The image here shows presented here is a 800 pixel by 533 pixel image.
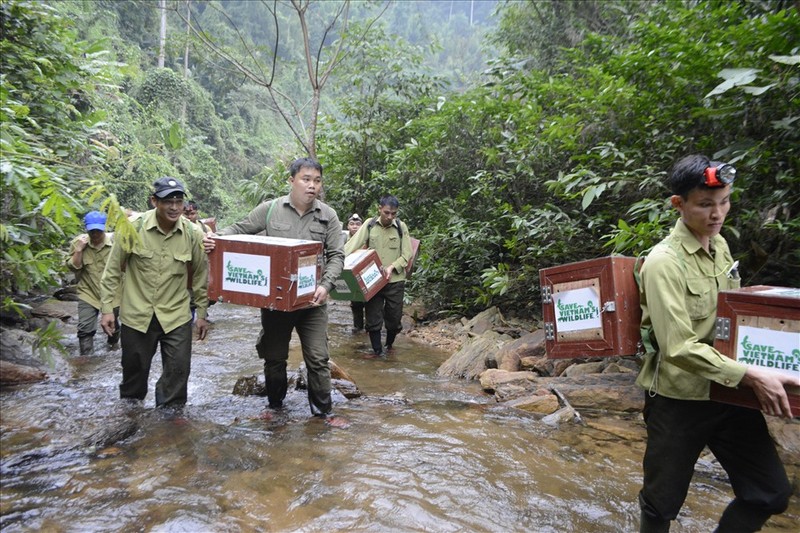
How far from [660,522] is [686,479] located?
0.22 m

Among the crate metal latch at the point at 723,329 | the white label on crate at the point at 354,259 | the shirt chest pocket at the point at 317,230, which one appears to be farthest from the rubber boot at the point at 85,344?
the crate metal latch at the point at 723,329

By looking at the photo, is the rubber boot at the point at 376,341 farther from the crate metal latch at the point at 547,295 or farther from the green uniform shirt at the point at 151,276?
the crate metal latch at the point at 547,295

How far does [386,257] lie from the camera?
784 centimetres

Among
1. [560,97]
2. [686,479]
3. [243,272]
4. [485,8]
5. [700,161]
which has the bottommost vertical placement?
[686,479]

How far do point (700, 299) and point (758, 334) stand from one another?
274mm

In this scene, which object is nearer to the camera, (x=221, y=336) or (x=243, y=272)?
(x=243, y=272)

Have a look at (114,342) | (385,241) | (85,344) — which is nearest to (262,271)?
(385,241)

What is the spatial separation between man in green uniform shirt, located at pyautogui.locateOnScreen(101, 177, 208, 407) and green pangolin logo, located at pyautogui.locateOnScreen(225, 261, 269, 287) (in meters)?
0.53

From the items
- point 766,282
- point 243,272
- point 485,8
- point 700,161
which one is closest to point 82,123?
point 243,272

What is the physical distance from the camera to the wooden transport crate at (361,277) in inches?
261

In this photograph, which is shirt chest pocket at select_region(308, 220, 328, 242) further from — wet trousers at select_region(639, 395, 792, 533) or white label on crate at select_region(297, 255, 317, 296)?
wet trousers at select_region(639, 395, 792, 533)

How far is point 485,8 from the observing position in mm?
68125

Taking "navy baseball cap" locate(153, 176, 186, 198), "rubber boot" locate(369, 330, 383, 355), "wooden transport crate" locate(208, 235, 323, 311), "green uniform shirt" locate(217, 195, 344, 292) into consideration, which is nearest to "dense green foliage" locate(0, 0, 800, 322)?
"navy baseball cap" locate(153, 176, 186, 198)

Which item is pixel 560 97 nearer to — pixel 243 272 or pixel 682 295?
pixel 243 272
